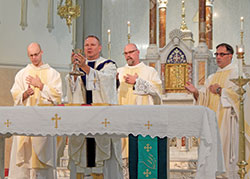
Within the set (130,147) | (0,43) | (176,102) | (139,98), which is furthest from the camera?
(176,102)

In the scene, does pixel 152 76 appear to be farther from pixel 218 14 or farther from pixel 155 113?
pixel 218 14

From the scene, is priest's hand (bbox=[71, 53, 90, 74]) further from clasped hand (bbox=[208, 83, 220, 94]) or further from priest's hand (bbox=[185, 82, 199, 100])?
clasped hand (bbox=[208, 83, 220, 94])

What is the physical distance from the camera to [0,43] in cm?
755

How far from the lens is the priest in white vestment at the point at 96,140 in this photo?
4.45m

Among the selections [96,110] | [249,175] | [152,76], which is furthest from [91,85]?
[249,175]

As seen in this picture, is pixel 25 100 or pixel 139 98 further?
pixel 139 98

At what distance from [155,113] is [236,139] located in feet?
7.19

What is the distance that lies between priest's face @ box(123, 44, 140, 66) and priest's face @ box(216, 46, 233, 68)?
1057 mm

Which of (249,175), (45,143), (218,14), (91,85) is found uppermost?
(218,14)

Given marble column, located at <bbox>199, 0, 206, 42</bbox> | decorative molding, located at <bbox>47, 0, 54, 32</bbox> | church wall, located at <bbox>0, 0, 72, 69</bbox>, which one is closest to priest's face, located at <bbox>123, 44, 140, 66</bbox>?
church wall, located at <bbox>0, 0, 72, 69</bbox>

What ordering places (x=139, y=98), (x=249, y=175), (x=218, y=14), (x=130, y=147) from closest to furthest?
(x=130, y=147), (x=249, y=175), (x=139, y=98), (x=218, y=14)

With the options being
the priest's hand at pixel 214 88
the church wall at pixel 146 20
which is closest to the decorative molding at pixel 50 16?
the church wall at pixel 146 20

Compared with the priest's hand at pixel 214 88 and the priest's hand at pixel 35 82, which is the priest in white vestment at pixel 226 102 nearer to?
the priest's hand at pixel 214 88

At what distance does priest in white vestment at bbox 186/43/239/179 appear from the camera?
545 centimetres
